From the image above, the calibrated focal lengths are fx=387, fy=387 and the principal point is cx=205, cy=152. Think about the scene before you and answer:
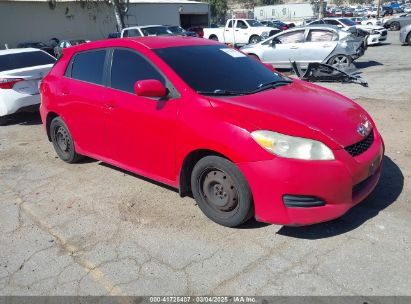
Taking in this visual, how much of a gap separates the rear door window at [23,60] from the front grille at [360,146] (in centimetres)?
734

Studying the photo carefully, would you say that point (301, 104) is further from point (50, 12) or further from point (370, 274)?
point (50, 12)

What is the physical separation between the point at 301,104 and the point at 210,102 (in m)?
0.84

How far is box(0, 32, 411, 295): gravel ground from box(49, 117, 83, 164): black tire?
53 centimetres

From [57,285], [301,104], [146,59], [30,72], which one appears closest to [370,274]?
[301,104]

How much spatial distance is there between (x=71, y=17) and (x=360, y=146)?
32.2 meters

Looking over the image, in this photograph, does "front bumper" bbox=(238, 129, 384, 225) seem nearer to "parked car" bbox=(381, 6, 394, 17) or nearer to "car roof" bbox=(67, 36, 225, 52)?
"car roof" bbox=(67, 36, 225, 52)

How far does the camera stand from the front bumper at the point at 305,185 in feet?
9.85

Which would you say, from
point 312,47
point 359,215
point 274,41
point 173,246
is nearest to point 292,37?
point 274,41

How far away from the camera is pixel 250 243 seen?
10.9 feet

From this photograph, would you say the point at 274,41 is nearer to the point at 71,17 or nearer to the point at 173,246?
the point at 173,246

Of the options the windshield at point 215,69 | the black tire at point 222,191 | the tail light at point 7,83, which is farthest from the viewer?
the tail light at point 7,83

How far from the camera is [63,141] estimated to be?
17.9ft

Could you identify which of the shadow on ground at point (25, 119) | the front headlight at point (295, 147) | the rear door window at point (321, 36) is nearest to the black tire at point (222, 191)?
the front headlight at point (295, 147)

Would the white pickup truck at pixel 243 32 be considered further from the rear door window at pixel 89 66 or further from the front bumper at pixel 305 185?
the front bumper at pixel 305 185
